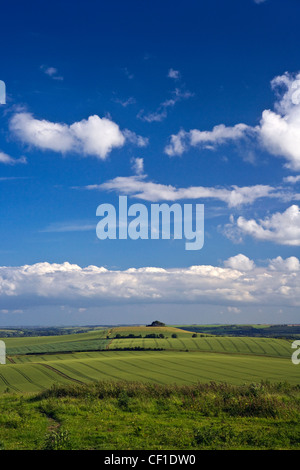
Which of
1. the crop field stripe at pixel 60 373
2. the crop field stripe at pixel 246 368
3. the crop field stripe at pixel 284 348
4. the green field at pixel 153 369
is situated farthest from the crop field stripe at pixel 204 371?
the crop field stripe at pixel 284 348

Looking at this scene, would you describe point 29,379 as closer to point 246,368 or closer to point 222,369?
point 222,369

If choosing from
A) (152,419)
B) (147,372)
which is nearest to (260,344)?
(147,372)

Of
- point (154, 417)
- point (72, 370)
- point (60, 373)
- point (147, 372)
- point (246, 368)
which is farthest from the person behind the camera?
point (72, 370)

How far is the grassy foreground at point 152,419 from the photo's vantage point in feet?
51.3

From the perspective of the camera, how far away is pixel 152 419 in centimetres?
2023

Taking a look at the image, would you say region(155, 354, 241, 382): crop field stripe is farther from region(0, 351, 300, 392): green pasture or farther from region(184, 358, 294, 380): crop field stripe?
region(184, 358, 294, 380): crop field stripe

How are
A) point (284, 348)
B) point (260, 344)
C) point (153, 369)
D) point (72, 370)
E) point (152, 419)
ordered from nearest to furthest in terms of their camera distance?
1. point (152, 419)
2. point (153, 369)
3. point (72, 370)
4. point (284, 348)
5. point (260, 344)

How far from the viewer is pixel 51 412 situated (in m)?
23.3

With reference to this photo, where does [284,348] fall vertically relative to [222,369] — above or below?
below

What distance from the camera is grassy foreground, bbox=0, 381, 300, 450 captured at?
15641 mm

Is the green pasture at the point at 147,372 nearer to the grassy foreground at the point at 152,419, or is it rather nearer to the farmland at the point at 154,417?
the farmland at the point at 154,417
